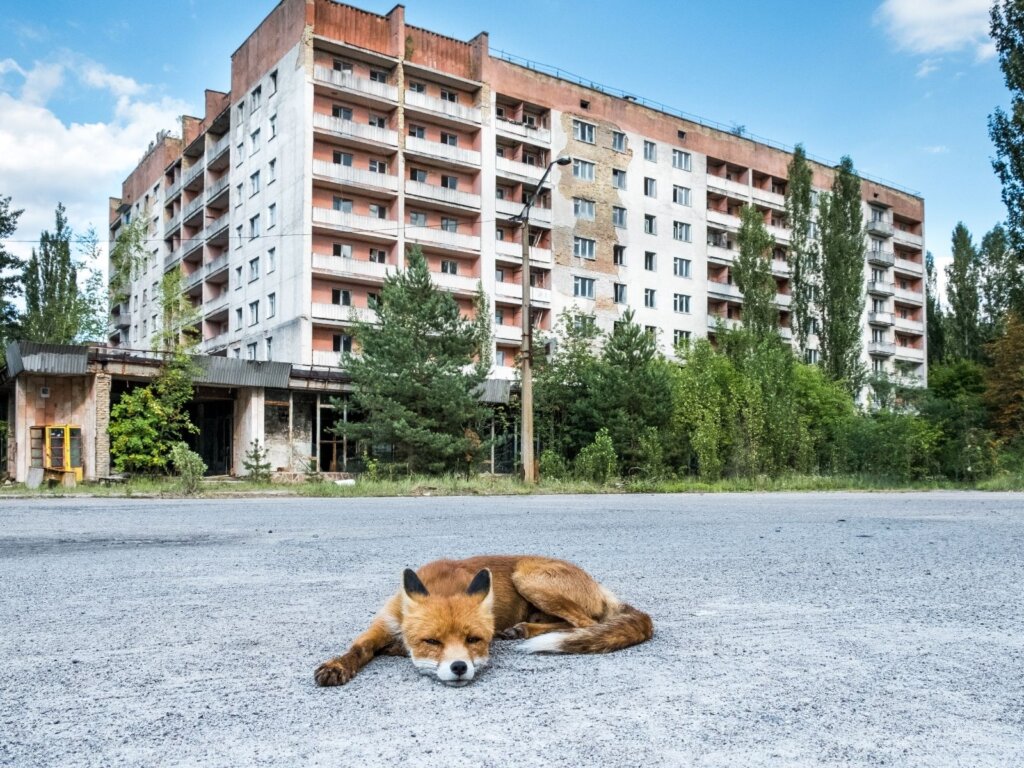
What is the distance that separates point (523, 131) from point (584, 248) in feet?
27.3

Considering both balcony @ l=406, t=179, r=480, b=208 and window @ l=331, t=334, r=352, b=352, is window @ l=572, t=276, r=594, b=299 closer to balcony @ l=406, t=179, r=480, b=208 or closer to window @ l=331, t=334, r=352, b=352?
balcony @ l=406, t=179, r=480, b=208

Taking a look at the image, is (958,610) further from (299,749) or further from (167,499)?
(167,499)

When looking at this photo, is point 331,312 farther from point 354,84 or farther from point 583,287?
point 583,287

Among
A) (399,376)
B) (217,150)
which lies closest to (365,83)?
(217,150)

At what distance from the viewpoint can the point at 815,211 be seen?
7250 cm

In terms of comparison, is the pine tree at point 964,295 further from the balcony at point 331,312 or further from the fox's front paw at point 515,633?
the fox's front paw at point 515,633

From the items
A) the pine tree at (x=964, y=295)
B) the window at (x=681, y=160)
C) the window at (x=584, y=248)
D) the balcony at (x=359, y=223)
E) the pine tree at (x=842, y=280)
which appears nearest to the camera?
the balcony at (x=359, y=223)

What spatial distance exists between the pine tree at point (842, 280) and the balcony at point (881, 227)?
12692 millimetres

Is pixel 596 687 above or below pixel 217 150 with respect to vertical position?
below

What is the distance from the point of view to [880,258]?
246ft

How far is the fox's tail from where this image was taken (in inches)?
143

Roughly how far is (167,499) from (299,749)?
57.3 feet

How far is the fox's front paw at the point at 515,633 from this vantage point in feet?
12.5

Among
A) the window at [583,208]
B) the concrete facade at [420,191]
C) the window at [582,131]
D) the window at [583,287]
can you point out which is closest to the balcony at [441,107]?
the concrete facade at [420,191]
